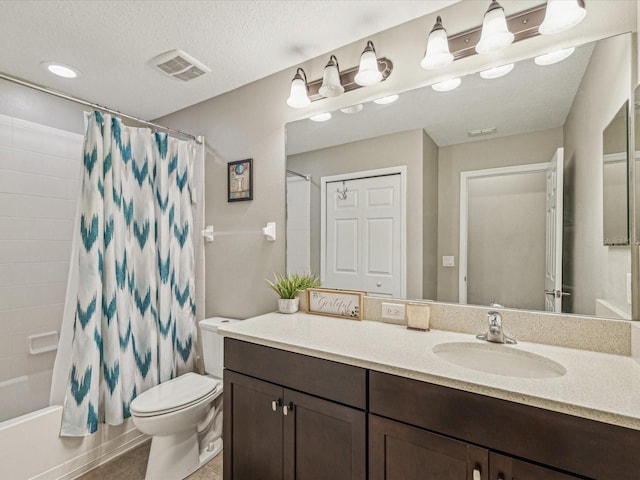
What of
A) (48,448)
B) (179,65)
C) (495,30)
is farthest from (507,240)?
(48,448)

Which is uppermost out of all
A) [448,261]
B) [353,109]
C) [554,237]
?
[353,109]

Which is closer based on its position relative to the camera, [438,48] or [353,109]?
[438,48]

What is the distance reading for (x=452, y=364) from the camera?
1053mm

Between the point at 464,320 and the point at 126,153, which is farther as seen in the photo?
the point at 126,153

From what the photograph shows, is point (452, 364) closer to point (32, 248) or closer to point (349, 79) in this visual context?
point (349, 79)

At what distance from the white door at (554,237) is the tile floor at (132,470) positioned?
1.94 metres

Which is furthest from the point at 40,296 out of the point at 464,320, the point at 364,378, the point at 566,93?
the point at 566,93

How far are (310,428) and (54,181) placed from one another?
95.8 inches

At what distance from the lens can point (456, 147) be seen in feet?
4.88

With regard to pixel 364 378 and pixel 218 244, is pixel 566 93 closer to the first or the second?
pixel 364 378

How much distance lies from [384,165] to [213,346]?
159 cm

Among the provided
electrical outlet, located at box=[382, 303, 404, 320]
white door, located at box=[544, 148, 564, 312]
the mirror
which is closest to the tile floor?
electrical outlet, located at box=[382, 303, 404, 320]

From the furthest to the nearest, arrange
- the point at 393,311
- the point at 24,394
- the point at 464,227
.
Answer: the point at 24,394 → the point at 393,311 → the point at 464,227

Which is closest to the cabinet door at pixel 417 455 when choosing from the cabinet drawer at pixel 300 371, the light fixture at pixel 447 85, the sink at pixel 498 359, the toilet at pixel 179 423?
the cabinet drawer at pixel 300 371
